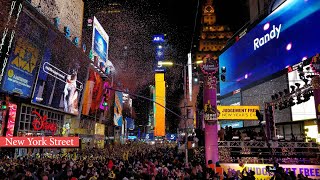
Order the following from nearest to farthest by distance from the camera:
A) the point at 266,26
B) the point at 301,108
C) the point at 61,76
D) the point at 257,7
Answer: the point at 301,108 < the point at 266,26 < the point at 61,76 < the point at 257,7

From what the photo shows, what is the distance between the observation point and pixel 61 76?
3350 cm

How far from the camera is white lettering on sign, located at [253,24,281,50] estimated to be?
29875 millimetres

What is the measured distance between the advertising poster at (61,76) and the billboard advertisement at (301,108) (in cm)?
2241

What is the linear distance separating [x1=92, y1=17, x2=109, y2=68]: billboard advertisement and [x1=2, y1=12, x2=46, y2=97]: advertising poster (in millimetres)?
24235

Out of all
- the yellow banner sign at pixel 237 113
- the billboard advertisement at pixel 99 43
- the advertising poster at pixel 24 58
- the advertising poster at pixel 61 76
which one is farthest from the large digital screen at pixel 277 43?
the billboard advertisement at pixel 99 43

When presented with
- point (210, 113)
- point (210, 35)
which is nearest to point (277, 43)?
point (210, 113)

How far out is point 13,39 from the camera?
22422 mm

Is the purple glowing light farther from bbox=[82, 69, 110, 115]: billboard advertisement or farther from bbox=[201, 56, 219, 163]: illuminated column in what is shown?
bbox=[82, 69, 110, 115]: billboard advertisement

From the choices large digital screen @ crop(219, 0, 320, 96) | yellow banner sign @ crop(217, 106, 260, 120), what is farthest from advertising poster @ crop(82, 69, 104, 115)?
yellow banner sign @ crop(217, 106, 260, 120)

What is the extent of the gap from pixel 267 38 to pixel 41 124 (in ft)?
83.4

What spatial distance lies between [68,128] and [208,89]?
2499cm

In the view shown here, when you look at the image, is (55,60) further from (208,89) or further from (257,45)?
(257,45)

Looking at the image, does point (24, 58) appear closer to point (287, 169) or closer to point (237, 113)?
point (237, 113)

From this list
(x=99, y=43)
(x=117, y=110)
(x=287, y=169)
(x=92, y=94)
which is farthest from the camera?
(x=117, y=110)
